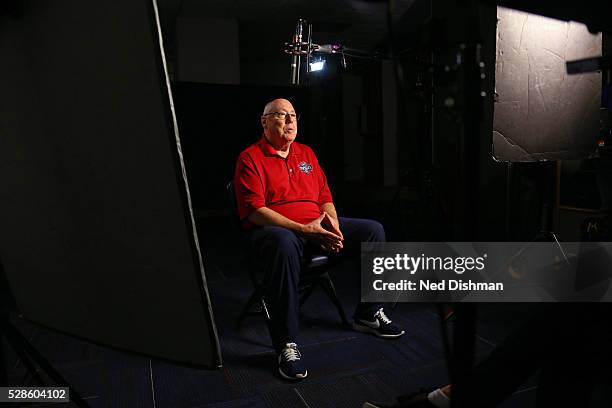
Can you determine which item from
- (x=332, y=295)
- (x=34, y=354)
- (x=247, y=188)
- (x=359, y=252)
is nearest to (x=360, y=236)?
(x=359, y=252)

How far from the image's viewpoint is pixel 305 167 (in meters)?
2.17

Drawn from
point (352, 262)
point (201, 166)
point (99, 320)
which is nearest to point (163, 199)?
point (99, 320)

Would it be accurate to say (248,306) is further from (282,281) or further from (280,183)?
(280,183)

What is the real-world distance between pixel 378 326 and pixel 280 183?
0.81 meters

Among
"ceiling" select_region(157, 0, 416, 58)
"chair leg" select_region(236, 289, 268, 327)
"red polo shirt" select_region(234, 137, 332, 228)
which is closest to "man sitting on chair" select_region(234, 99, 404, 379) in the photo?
"red polo shirt" select_region(234, 137, 332, 228)

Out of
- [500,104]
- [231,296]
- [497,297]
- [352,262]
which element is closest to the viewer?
[500,104]

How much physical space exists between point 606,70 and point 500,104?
927mm

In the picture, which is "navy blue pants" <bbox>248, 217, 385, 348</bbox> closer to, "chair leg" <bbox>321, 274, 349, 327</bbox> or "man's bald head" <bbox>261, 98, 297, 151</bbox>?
"chair leg" <bbox>321, 274, 349, 327</bbox>

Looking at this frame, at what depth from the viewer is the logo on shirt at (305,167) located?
2.15 metres

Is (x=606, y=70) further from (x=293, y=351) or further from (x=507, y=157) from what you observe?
(x=293, y=351)

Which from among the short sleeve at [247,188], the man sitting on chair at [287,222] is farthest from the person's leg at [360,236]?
the short sleeve at [247,188]

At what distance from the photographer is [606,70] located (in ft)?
2.45

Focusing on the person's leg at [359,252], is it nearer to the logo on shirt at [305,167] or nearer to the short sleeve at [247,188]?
the logo on shirt at [305,167]

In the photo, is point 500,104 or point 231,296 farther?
point 231,296
